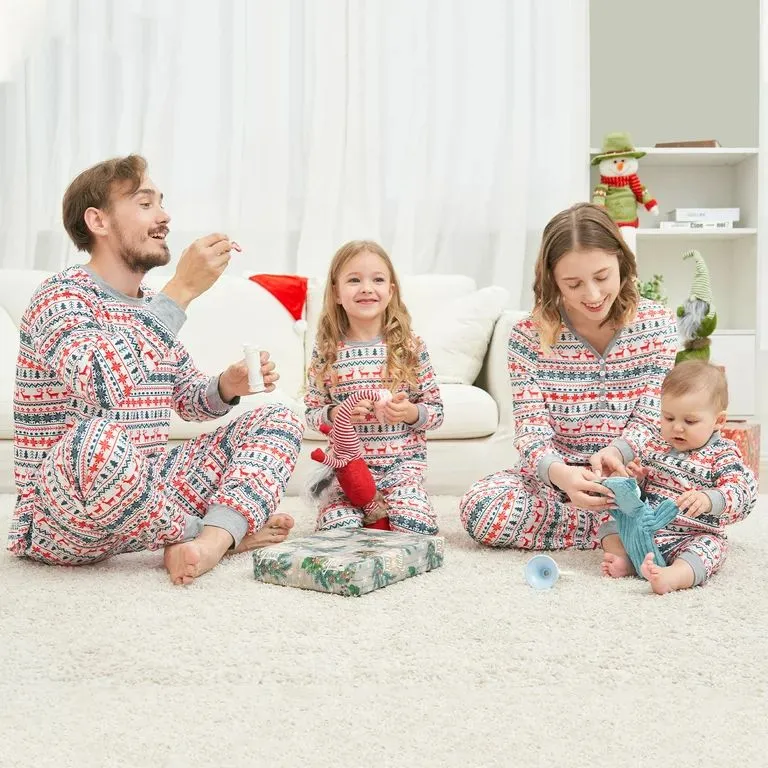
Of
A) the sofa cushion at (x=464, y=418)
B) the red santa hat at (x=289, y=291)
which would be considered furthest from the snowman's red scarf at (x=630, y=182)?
the sofa cushion at (x=464, y=418)

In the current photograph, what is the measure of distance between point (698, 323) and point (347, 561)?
1.72 m

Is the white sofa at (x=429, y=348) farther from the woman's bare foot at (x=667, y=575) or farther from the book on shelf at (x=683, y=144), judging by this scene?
the book on shelf at (x=683, y=144)

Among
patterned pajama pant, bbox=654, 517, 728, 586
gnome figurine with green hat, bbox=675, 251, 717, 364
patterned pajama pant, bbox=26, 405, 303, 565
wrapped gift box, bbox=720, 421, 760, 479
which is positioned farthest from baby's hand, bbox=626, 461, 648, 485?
gnome figurine with green hat, bbox=675, 251, 717, 364

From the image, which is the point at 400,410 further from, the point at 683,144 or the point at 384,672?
the point at 683,144

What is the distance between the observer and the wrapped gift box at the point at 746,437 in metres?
2.55

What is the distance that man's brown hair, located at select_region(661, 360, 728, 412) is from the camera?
1.62m

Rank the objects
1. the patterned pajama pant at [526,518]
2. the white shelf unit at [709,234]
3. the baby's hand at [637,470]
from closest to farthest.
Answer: the baby's hand at [637,470] → the patterned pajama pant at [526,518] → the white shelf unit at [709,234]

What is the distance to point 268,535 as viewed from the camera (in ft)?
6.02

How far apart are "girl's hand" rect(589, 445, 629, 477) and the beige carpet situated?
19 cm

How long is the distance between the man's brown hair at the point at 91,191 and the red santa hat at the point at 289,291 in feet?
3.92

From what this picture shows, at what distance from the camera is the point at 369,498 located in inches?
76.5

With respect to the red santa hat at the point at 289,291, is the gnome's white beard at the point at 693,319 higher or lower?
lower

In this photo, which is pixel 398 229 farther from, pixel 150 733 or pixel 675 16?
pixel 150 733

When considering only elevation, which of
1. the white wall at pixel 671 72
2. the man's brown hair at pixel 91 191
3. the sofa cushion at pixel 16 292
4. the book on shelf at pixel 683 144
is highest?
the white wall at pixel 671 72
